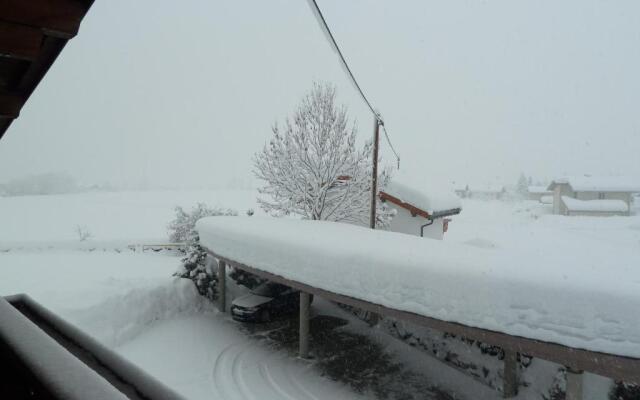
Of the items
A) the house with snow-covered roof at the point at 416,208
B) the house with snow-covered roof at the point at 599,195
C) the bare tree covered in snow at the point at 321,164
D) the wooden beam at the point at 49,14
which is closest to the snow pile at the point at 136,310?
the bare tree covered in snow at the point at 321,164

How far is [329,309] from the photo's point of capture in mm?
15398

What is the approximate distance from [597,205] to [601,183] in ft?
11.2

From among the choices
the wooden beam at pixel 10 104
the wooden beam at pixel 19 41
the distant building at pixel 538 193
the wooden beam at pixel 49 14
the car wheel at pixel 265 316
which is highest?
the wooden beam at pixel 49 14

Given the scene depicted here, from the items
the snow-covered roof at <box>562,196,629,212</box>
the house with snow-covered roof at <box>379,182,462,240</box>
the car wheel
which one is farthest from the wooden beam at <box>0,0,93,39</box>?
the snow-covered roof at <box>562,196,629,212</box>

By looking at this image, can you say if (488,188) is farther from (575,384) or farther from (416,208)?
(575,384)

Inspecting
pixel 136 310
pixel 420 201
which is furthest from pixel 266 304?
pixel 420 201

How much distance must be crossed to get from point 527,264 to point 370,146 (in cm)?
1251

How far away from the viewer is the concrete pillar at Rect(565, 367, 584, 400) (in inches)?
242

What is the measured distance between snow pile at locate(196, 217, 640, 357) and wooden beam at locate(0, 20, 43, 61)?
637cm

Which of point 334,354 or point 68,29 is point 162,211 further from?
point 68,29

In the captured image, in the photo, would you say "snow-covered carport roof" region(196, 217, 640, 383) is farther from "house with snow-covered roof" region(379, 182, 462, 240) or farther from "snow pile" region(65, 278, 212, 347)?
"house with snow-covered roof" region(379, 182, 462, 240)

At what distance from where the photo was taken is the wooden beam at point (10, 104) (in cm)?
193

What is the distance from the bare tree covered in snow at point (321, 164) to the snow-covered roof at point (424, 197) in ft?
2.24

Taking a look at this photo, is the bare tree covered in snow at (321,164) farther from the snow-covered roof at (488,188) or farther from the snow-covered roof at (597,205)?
the snow-covered roof at (488,188)
